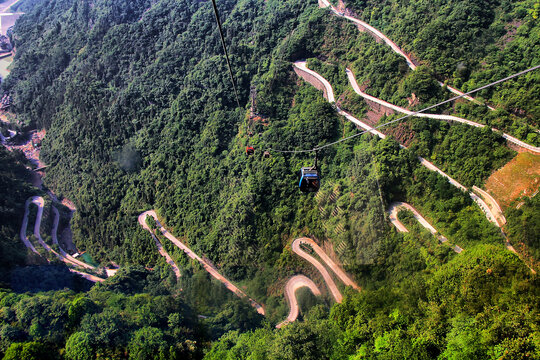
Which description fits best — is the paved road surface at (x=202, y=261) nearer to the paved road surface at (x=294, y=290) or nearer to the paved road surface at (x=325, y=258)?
the paved road surface at (x=294, y=290)

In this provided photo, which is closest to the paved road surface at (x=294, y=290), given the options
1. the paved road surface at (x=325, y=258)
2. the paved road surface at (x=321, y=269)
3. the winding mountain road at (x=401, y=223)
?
the paved road surface at (x=321, y=269)

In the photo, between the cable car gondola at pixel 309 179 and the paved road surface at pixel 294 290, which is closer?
the cable car gondola at pixel 309 179

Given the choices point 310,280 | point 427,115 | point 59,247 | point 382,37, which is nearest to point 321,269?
point 310,280

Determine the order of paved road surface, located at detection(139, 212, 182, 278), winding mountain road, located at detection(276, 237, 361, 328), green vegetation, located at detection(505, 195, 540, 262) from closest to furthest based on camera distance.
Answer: green vegetation, located at detection(505, 195, 540, 262) → winding mountain road, located at detection(276, 237, 361, 328) → paved road surface, located at detection(139, 212, 182, 278)

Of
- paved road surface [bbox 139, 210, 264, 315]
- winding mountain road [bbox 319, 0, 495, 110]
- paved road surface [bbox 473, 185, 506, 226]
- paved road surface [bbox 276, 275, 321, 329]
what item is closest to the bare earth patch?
paved road surface [bbox 473, 185, 506, 226]

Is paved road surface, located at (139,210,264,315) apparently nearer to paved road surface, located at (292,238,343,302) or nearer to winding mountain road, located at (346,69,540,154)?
paved road surface, located at (292,238,343,302)
